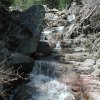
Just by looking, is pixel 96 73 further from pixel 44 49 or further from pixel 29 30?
pixel 44 49

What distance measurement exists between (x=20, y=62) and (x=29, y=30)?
3.14m

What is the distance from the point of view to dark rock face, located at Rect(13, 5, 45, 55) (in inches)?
628

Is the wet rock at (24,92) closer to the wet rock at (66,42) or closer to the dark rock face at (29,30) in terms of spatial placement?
the dark rock face at (29,30)

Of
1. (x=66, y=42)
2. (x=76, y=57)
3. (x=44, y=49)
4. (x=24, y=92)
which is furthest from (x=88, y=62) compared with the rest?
(x=66, y=42)

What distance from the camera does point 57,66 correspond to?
50.0ft

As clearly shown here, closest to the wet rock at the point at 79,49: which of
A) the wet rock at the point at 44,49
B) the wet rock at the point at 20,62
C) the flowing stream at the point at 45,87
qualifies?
the wet rock at the point at 44,49

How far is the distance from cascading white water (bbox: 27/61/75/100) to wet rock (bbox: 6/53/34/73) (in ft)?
1.72

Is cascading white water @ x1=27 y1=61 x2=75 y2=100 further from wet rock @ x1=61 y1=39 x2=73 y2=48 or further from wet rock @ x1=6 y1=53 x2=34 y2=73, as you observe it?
wet rock @ x1=61 y1=39 x2=73 y2=48

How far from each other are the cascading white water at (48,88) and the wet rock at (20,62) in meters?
0.53

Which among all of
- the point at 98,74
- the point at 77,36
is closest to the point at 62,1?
the point at 77,36

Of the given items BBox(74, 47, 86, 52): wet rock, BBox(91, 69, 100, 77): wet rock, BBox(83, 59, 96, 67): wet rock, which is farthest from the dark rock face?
BBox(91, 69, 100, 77): wet rock

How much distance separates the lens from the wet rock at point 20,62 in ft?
44.9

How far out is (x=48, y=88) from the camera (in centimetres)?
1300

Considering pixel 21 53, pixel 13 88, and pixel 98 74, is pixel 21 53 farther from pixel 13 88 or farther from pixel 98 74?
pixel 98 74
